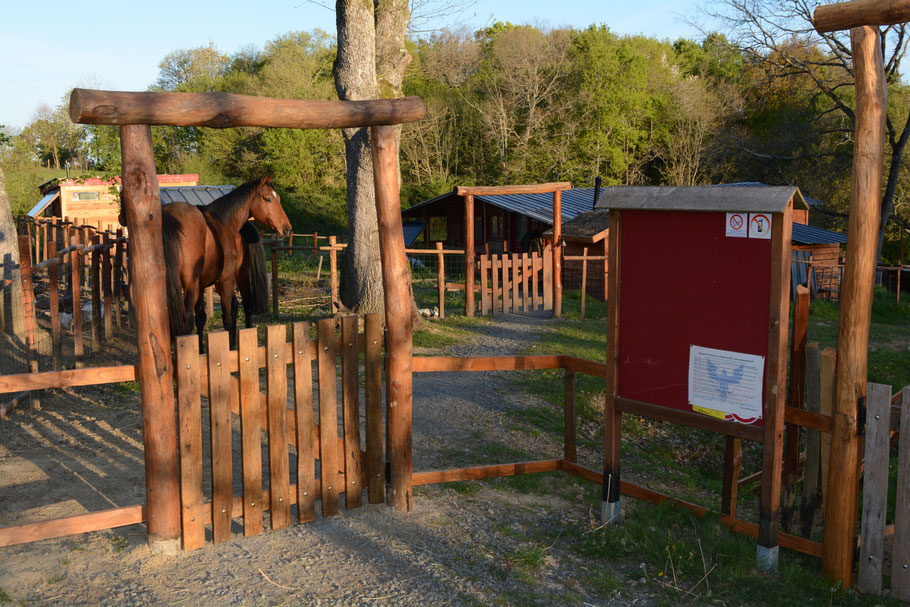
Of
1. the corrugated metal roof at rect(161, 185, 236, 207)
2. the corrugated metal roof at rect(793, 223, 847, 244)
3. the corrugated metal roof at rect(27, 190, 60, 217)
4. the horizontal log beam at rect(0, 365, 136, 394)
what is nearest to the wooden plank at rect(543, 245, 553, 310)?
the horizontal log beam at rect(0, 365, 136, 394)

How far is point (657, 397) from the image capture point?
14.7ft

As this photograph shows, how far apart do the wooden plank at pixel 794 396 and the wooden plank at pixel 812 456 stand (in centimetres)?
7

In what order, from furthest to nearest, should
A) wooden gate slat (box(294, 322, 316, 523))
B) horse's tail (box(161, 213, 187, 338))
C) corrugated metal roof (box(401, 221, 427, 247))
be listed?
corrugated metal roof (box(401, 221, 427, 247))
horse's tail (box(161, 213, 187, 338))
wooden gate slat (box(294, 322, 316, 523))

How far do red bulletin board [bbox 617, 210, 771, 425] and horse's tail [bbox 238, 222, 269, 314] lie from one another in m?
6.32

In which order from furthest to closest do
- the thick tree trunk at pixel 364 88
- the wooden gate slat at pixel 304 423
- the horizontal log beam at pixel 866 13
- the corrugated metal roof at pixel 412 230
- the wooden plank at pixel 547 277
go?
the corrugated metal roof at pixel 412 230 < the wooden plank at pixel 547 277 < the thick tree trunk at pixel 364 88 < the wooden gate slat at pixel 304 423 < the horizontal log beam at pixel 866 13

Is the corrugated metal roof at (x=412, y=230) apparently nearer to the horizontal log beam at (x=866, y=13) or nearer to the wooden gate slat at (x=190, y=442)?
the wooden gate slat at (x=190, y=442)

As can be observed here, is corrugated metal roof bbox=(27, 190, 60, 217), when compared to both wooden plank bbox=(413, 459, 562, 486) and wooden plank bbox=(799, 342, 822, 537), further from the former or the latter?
wooden plank bbox=(799, 342, 822, 537)

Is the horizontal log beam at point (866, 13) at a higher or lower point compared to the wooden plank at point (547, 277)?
higher

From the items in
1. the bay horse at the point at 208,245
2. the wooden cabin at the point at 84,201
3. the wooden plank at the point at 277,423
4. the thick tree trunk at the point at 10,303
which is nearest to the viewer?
the wooden plank at the point at 277,423

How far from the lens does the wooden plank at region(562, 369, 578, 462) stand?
5.33m

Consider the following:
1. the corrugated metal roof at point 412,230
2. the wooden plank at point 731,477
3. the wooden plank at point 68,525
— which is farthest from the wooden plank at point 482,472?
the corrugated metal roof at point 412,230

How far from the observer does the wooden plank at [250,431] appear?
13.8 ft

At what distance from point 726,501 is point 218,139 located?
4122 centimetres

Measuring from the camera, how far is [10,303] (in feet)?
28.1
